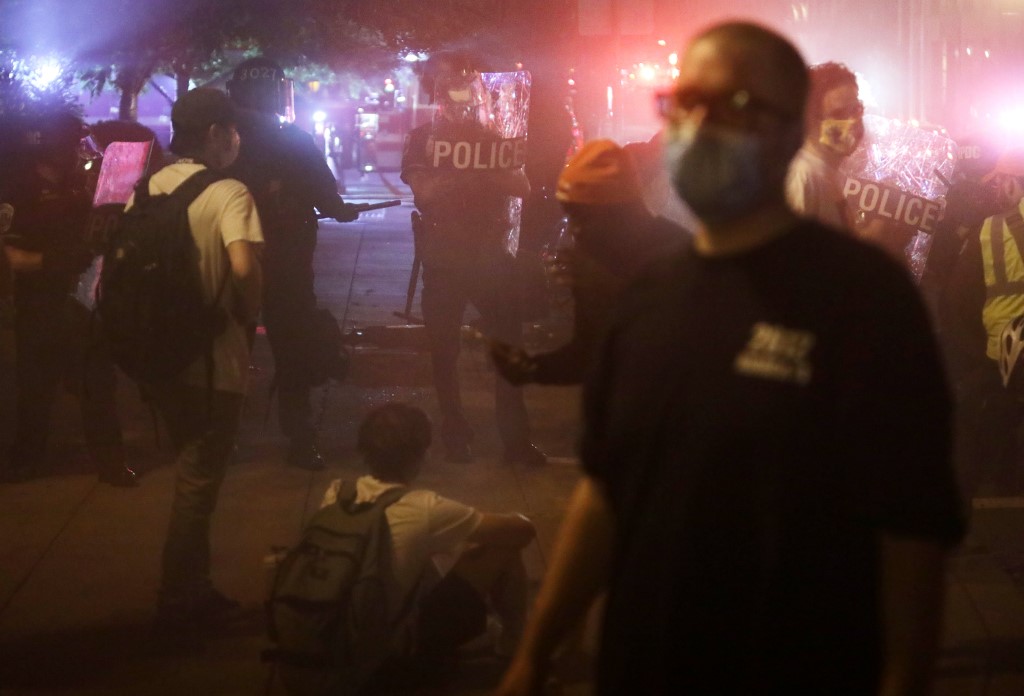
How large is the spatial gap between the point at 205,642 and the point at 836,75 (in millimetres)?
3222

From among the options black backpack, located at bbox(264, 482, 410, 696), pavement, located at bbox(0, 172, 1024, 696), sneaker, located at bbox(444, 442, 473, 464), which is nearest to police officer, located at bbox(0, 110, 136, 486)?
pavement, located at bbox(0, 172, 1024, 696)

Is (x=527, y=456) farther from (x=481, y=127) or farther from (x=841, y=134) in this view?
(x=841, y=134)

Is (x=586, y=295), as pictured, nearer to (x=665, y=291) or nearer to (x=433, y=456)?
(x=665, y=291)

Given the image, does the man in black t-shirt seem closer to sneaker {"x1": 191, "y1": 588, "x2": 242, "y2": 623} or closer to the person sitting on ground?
the person sitting on ground

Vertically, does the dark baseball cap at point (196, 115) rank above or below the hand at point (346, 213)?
above

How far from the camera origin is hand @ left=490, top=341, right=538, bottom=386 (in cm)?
400

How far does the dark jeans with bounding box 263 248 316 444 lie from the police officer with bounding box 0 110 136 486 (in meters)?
0.87

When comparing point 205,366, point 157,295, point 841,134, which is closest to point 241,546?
point 205,366

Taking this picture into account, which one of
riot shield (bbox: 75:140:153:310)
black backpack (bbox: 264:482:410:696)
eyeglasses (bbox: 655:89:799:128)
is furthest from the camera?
riot shield (bbox: 75:140:153:310)

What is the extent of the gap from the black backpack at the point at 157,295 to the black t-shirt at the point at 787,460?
3.07m

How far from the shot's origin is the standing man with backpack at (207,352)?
506cm

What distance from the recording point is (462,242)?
24.8 ft

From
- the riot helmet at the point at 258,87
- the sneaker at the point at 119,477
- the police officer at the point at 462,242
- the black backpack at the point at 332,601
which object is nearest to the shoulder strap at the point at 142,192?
the black backpack at the point at 332,601

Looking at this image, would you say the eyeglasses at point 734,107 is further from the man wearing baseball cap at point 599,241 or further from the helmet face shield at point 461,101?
the helmet face shield at point 461,101
